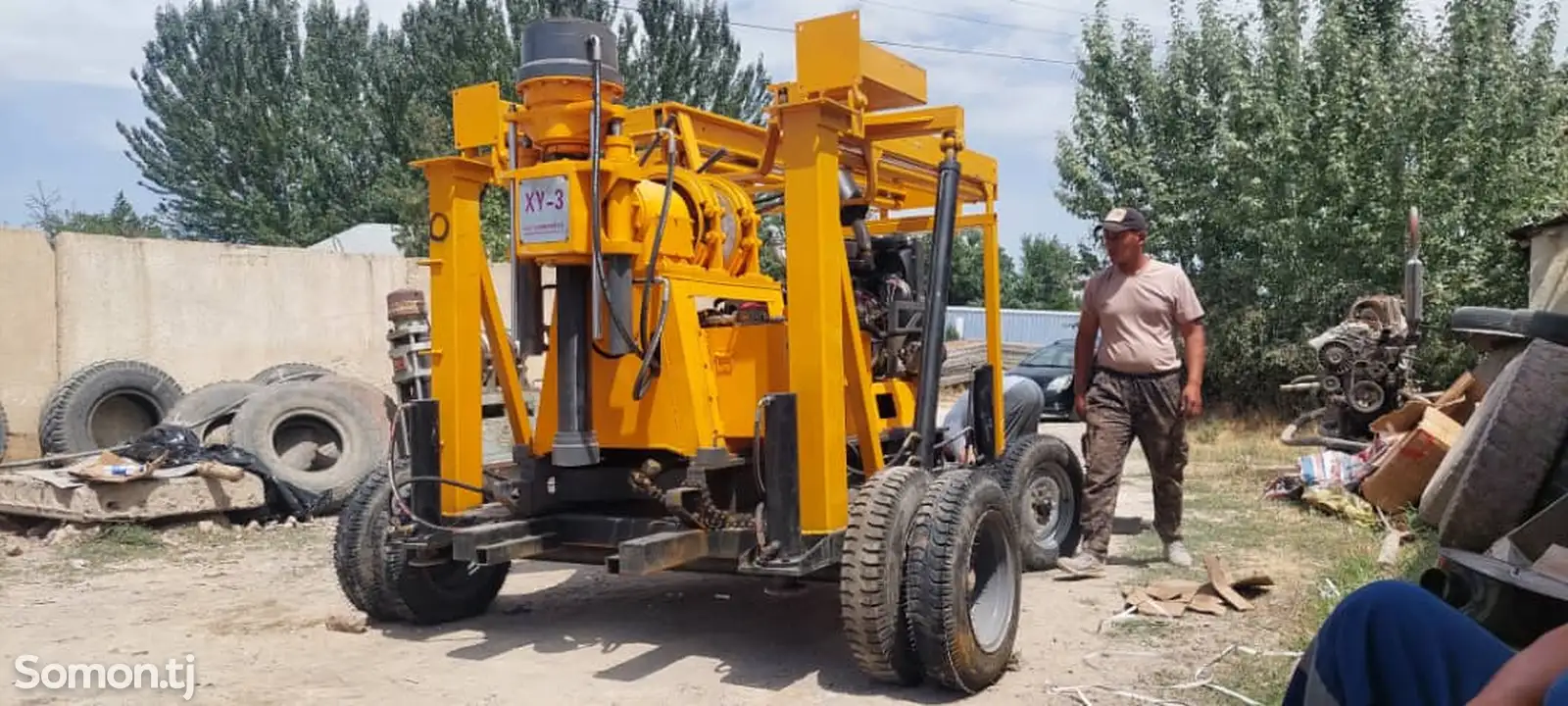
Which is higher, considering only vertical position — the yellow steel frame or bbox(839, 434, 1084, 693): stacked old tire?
the yellow steel frame

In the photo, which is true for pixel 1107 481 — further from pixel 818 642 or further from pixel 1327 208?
pixel 1327 208

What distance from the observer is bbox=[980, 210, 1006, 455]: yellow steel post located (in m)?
6.57

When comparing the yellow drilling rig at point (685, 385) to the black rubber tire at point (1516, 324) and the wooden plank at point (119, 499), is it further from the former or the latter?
the wooden plank at point (119, 499)

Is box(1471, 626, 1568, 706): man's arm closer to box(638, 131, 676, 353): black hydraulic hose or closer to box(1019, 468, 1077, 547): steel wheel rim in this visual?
box(638, 131, 676, 353): black hydraulic hose

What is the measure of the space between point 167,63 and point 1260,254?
32.7 meters

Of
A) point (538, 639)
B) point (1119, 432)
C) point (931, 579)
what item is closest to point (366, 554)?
point (538, 639)

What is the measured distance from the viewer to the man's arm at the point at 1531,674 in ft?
5.73

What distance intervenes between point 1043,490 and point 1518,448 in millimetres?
2574

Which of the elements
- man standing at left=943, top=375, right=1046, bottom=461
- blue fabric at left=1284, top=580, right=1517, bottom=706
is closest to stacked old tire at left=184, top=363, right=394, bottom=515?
man standing at left=943, top=375, right=1046, bottom=461

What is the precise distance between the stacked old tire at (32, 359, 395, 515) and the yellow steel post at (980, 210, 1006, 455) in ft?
15.3

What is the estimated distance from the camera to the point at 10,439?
10.4 m

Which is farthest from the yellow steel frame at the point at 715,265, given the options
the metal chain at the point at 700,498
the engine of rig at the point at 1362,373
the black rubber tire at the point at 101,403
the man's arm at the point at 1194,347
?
the black rubber tire at the point at 101,403

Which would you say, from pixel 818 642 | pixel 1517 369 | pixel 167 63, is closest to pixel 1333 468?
pixel 1517 369

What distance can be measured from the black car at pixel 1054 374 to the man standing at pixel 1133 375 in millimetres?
9395
